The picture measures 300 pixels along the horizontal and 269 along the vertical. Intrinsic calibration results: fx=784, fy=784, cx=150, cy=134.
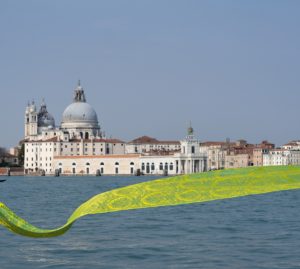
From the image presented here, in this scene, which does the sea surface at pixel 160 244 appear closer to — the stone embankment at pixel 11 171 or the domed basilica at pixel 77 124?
the domed basilica at pixel 77 124

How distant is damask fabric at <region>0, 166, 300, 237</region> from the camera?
301cm

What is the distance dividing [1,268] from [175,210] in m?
9.42

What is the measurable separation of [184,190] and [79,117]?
77559mm

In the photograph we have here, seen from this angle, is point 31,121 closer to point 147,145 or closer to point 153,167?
point 147,145

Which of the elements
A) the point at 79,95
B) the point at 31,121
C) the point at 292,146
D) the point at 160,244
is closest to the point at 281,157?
the point at 292,146

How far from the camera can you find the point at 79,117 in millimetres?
80312

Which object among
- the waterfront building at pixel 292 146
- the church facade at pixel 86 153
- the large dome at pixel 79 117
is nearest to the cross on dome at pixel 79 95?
the church facade at pixel 86 153

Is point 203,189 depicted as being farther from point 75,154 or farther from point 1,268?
point 75,154

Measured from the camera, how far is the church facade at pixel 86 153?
73.6m

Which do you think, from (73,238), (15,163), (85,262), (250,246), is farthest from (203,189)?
(15,163)

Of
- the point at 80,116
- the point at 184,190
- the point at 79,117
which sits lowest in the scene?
the point at 184,190

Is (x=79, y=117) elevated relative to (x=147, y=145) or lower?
elevated

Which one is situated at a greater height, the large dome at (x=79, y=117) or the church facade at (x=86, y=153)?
the large dome at (x=79, y=117)

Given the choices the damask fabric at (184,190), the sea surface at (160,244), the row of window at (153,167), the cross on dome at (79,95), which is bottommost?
the sea surface at (160,244)
